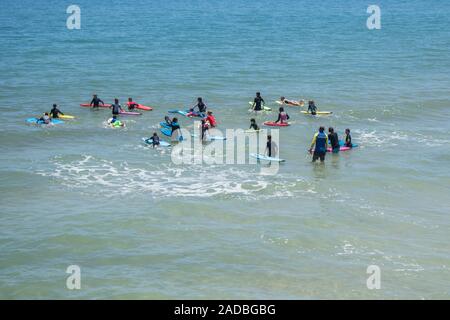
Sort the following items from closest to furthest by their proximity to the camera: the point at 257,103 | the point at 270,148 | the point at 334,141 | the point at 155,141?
the point at 270,148 → the point at 334,141 → the point at 155,141 → the point at 257,103

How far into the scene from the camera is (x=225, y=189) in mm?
27109

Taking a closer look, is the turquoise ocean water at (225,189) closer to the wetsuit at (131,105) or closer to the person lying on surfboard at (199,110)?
the person lying on surfboard at (199,110)

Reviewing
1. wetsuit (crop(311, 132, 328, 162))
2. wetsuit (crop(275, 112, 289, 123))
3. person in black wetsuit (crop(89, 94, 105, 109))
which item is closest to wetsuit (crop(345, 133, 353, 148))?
wetsuit (crop(311, 132, 328, 162))

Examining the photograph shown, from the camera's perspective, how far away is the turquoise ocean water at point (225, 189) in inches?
776

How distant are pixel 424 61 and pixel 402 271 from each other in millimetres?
43884

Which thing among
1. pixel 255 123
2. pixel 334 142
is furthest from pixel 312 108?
pixel 334 142

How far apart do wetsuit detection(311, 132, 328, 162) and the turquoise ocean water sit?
0.59 metres

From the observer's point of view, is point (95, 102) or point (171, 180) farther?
point (95, 102)

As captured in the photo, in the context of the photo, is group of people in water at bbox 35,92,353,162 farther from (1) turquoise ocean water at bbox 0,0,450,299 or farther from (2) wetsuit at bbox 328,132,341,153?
(1) turquoise ocean water at bbox 0,0,450,299

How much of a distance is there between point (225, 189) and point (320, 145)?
5.18 metres

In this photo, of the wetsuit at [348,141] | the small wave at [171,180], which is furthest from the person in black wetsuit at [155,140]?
the wetsuit at [348,141]

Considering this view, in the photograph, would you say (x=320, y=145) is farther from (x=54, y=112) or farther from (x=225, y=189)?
(x=54, y=112)

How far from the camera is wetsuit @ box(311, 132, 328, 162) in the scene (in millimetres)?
29438
